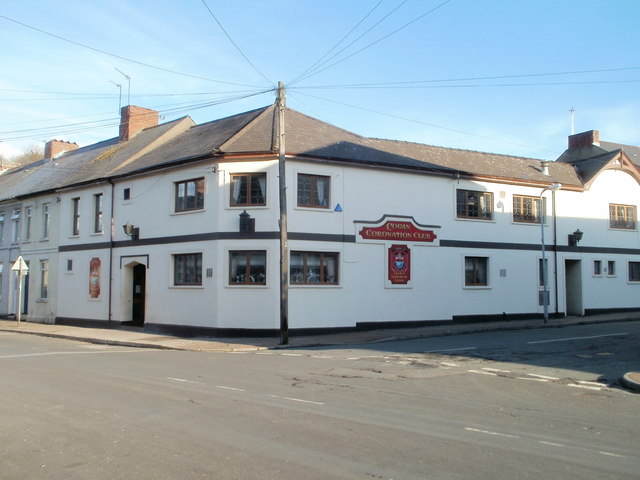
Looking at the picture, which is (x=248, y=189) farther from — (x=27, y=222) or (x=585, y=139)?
(x=585, y=139)

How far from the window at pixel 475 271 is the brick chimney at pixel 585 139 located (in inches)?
611

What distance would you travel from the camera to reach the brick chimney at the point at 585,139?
37.2 metres

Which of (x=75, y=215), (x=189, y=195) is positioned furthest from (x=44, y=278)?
(x=189, y=195)

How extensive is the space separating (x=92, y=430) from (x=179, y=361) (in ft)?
26.2

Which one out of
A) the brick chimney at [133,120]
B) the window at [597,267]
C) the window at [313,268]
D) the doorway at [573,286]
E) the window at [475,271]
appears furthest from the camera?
the brick chimney at [133,120]

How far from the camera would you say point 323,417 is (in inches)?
335

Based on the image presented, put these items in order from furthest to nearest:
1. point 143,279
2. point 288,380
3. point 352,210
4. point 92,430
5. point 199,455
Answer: point 143,279 → point 352,210 → point 288,380 → point 92,430 → point 199,455

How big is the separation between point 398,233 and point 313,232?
377 cm

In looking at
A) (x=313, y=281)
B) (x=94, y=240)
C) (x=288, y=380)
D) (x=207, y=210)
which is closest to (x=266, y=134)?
(x=207, y=210)

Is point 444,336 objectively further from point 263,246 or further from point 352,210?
point 263,246

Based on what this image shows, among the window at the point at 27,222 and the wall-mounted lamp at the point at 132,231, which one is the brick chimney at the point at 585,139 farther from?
the window at the point at 27,222

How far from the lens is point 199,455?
Answer: 652 cm

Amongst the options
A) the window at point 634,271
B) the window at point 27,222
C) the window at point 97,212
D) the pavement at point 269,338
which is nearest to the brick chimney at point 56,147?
the window at point 27,222

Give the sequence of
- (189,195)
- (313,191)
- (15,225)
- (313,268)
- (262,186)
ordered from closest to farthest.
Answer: (262,186) < (313,268) < (313,191) < (189,195) < (15,225)
